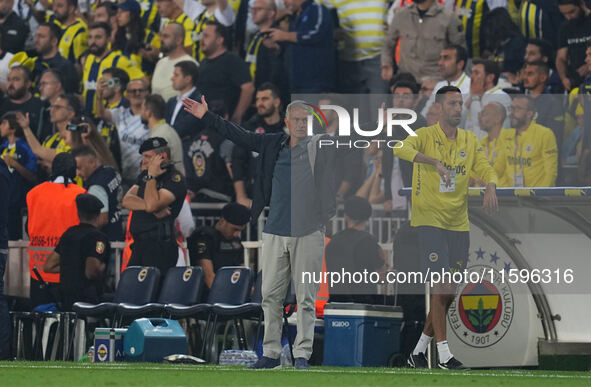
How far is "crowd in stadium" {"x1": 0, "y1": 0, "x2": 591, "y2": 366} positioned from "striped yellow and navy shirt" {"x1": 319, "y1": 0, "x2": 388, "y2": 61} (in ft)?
0.06

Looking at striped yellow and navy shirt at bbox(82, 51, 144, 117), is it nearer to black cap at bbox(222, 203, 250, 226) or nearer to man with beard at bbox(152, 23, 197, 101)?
man with beard at bbox(152, 23, 197, 101)

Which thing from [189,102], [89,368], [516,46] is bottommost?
[89,368]

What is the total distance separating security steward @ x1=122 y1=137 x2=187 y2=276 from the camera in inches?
533

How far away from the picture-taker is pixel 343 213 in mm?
14297

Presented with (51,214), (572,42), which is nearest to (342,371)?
(51,214)

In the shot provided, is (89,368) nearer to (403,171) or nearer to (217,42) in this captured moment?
(403,171)

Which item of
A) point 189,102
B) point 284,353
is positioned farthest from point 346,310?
point 189,102

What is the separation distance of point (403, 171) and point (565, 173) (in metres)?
1.80

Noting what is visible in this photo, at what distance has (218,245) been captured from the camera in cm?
1408

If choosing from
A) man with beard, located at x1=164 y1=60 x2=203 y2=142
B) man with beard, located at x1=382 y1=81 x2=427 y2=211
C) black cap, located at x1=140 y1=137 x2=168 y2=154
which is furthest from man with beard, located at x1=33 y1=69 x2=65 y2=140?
man with beard, located at x1=382 y1=81 x2=427 y2=211

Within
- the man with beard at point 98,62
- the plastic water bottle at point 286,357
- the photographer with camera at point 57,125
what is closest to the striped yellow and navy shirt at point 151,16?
the man with beard at point 98,62

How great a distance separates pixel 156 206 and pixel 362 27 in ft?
14.6

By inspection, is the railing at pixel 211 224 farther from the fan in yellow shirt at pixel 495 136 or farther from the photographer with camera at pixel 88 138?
the fan in yellow shirt at pixel 495 136

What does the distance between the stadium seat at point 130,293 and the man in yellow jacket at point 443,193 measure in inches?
124
